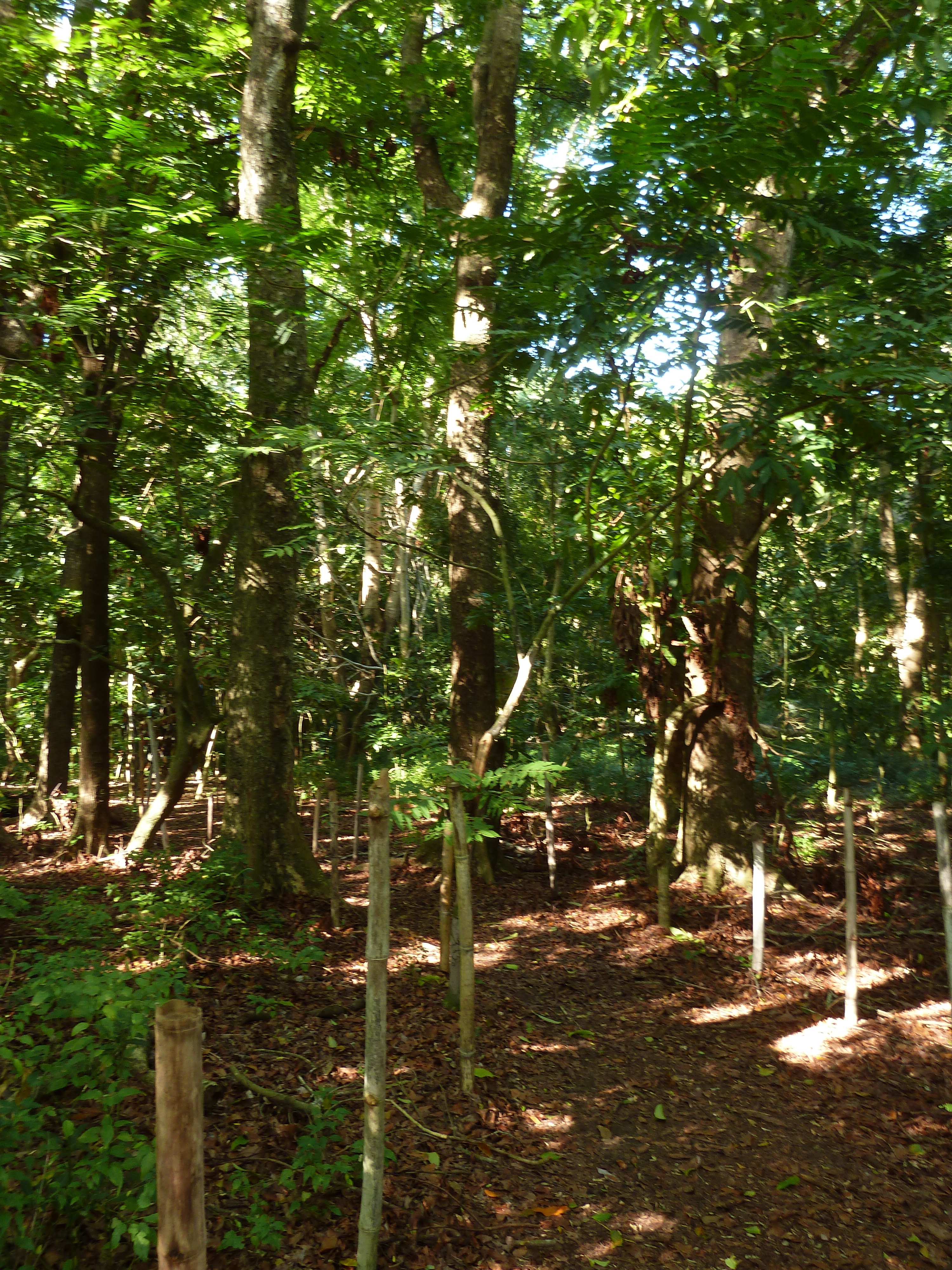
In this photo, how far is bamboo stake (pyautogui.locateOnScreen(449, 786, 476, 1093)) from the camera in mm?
4809

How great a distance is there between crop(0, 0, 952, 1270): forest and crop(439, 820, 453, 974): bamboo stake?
4cm

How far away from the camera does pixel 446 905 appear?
19.1 feet

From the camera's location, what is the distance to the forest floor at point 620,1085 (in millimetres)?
3777

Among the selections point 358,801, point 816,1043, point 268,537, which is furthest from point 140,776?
point 816,1043

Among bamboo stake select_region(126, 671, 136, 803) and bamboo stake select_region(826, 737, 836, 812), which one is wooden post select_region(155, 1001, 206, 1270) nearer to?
bamboo stake select_region(826, 737, 836, 812)

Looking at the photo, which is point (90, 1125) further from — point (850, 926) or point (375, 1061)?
point (850, 926)

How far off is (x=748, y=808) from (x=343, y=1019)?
16.0 ft

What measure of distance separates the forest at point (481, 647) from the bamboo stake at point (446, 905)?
0.04 metres

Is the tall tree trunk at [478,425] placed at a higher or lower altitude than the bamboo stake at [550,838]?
higher

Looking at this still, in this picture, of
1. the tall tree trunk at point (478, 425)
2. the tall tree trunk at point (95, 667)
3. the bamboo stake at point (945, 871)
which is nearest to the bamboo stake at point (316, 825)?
the tall tree trunk at point (478, 425)

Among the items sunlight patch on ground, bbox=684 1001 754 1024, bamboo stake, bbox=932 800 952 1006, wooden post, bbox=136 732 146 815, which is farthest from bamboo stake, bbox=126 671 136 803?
bamboo stake, bbox=932 800 952 1006

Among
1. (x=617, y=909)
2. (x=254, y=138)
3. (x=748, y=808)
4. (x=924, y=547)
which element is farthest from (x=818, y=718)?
(x=254, y=138)


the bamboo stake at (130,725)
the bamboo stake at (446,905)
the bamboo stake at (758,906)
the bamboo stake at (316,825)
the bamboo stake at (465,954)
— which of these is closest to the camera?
the bamboo stake at (465,954)

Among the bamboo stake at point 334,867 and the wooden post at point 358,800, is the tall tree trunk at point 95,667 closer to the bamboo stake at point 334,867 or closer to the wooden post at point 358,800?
the wooden post at point 358,800
